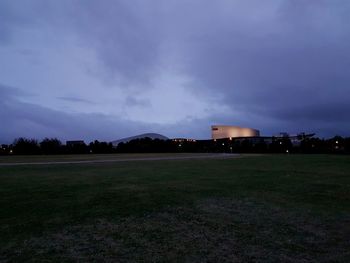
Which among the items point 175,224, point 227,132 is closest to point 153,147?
point 227,132

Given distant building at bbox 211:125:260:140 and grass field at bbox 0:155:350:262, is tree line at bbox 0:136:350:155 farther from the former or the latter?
grass field at bbox 0:155:350:262

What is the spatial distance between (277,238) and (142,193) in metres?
6.08

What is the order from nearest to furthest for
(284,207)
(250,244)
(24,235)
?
(250,244)
(24,235)
(284,207)

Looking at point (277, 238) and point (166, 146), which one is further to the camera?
point (166, 146)

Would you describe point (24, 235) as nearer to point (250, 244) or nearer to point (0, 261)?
point (0, 261)

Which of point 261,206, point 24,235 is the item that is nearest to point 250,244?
point 261,206

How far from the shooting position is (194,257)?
5.62 meters

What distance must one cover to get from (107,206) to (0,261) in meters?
4.30

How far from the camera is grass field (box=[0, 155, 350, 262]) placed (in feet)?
19.0

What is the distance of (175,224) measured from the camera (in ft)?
25.3

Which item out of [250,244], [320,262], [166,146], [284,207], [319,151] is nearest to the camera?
[320,262]

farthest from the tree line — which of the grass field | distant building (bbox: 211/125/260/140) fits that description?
the grass field

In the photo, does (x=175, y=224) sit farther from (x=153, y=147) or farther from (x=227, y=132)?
(x=227, y=132)

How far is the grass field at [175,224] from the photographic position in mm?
5801
